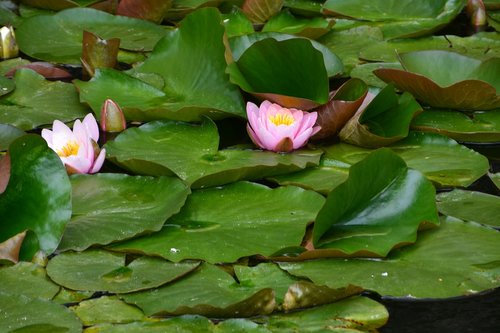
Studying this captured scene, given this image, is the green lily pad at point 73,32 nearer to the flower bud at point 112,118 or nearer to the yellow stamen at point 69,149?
the flower bud at point 112,118

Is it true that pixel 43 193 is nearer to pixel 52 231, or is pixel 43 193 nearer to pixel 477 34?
pixel 52 231

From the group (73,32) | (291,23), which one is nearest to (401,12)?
(291,23)

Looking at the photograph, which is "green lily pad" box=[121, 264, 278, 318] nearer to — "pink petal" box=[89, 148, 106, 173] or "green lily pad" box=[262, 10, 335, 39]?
"pink petal" box=[89, 148, 106, 173]

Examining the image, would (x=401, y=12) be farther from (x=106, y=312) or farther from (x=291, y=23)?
(x=106, y=312)

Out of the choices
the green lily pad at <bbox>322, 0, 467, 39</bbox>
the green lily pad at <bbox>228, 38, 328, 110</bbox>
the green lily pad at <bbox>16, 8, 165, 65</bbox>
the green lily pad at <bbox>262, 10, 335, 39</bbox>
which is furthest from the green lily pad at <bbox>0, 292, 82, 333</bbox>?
the green lily pad at <bbox>322, 0, 467, 39</bbox>

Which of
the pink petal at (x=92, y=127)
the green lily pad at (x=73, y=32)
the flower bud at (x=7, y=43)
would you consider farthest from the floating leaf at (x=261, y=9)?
the pink petal at (x=92, y=127)

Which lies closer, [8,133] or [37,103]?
[8,133]
